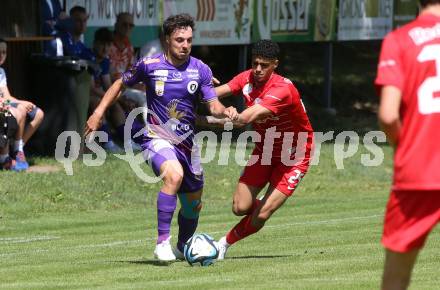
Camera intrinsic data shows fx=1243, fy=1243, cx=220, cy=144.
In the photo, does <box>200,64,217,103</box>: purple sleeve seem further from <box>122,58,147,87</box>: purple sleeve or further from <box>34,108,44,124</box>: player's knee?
<box>34,108,44,124</box>: player's knee

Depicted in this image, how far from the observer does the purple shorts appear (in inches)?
438

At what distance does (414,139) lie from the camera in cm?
671

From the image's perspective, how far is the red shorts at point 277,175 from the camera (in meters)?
11.9

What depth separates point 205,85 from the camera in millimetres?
11398

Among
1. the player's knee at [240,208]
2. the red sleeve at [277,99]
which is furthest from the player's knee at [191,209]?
the red sleeve at [277,99]

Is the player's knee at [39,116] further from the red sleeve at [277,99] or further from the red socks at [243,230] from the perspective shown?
the red sleeve at [277,99]

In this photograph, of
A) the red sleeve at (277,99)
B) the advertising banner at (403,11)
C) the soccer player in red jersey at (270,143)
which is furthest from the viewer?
the advertising banner at (403,11)

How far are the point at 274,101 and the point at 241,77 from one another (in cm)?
72

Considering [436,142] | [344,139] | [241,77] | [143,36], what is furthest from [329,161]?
[436,142]

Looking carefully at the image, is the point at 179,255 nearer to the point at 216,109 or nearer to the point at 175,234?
the point at 216,109

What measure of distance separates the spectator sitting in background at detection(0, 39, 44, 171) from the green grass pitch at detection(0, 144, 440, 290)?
425 mm

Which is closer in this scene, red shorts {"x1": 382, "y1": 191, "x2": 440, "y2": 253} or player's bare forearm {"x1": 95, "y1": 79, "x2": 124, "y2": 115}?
red shorts {"x1": 382, "y1": 191, "x2": 440, "y2": 253}

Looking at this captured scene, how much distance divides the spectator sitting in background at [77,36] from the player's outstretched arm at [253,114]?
764 cm

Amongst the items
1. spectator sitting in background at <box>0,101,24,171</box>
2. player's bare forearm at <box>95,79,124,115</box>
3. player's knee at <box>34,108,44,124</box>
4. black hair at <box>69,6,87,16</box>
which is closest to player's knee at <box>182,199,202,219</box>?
player's bare forearm at <box>95,79,124,115</box>
